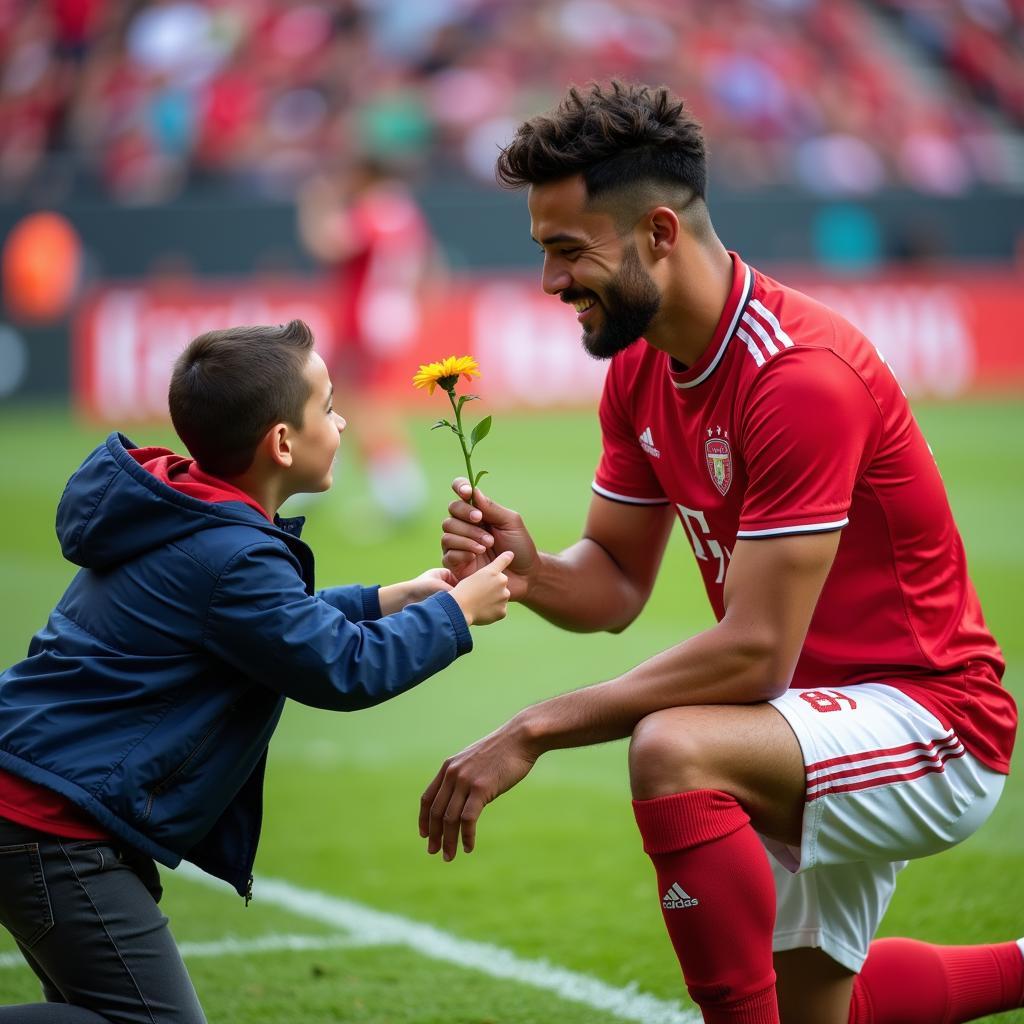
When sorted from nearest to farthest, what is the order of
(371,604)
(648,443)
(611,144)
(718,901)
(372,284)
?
1. (718,901)
2. (611,144)
3. (371,604)
4. (648,443)
5. (372,284)

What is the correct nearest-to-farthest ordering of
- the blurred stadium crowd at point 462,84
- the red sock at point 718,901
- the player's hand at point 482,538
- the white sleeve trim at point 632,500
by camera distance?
the red sock at point 718,901
the player's hand at point 482,538
the white sleeve trim at point 632,500
the blurred stadium crowd at point 462,84

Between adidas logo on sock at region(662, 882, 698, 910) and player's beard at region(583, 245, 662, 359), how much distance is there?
3.67 ft

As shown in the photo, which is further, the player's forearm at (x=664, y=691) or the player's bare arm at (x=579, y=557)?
the player's bare arm at (x=579, y=557)

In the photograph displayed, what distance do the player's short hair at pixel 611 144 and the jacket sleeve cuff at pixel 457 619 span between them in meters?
0.90

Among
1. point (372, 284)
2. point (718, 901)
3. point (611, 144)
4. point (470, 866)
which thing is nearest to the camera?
point (718, 901)

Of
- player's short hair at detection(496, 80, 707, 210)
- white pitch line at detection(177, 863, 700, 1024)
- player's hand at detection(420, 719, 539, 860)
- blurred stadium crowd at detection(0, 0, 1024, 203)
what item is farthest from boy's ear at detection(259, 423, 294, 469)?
blurred stadium crowd at detection(0, 0, 1024, 203)

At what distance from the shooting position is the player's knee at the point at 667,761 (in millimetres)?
2855

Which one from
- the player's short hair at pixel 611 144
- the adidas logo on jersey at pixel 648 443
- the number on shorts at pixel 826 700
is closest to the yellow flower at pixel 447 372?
the player's short hair at pixel 611 144

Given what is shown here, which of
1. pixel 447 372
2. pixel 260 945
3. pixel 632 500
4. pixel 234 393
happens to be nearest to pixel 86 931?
pixel 234 393

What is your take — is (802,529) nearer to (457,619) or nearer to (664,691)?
(664,691)

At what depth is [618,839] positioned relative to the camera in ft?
17.3

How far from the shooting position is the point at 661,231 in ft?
10.8

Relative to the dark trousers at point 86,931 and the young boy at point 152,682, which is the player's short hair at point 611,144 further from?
the dark trousers at point 86,931

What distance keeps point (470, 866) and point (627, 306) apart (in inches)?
95.3
